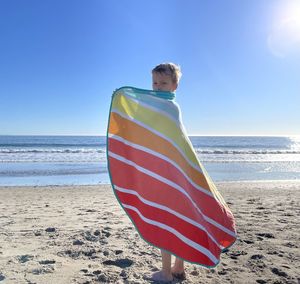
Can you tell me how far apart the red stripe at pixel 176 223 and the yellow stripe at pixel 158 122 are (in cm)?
47

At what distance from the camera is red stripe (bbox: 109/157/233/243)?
8.64 feet

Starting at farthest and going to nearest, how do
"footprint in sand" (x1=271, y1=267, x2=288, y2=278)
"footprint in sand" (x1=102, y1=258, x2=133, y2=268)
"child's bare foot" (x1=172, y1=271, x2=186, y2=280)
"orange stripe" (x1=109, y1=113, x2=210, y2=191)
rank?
1. "footprint in sand" (x1=102, y1=258, x2=133, y2=268)
2. "footprint in sand" (x1=271, y1=267, x2=288, y2=278)
3. "child's bare foot" (x1=172, y1=271, x2=186, y2=280)
4. "orange stripe" (x1=109, y1=113, x2=210, y2=191)

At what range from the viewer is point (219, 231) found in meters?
2.74

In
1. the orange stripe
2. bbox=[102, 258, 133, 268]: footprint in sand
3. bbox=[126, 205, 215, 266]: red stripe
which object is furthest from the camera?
bbox=[102, 258, 133, 268]: footprint in sand

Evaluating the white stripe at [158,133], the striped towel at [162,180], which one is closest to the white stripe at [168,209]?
the striped towel at [162,180]

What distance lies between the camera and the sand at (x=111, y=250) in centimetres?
299

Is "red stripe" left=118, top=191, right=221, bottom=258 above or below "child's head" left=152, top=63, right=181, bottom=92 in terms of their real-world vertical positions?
below

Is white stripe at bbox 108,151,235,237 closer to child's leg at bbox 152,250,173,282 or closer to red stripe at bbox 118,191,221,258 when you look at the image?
red stripe at bbox 118,191,221,258

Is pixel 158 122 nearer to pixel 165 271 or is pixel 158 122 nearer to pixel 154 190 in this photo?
pixel 154 190

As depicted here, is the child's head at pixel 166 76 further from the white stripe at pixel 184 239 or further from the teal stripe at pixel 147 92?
the white stripe at pixel 184 239

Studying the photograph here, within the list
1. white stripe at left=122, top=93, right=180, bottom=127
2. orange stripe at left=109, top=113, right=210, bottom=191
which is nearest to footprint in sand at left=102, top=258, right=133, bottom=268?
orange stripe at left=109, top=113, right=210, bottom=191

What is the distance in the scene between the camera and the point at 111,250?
366 centimetres

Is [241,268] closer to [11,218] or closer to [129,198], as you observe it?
[129,198]

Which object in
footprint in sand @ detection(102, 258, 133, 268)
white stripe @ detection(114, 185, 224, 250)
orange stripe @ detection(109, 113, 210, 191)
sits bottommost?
footprint in sand @ detection(102, 258, 133, 268)
